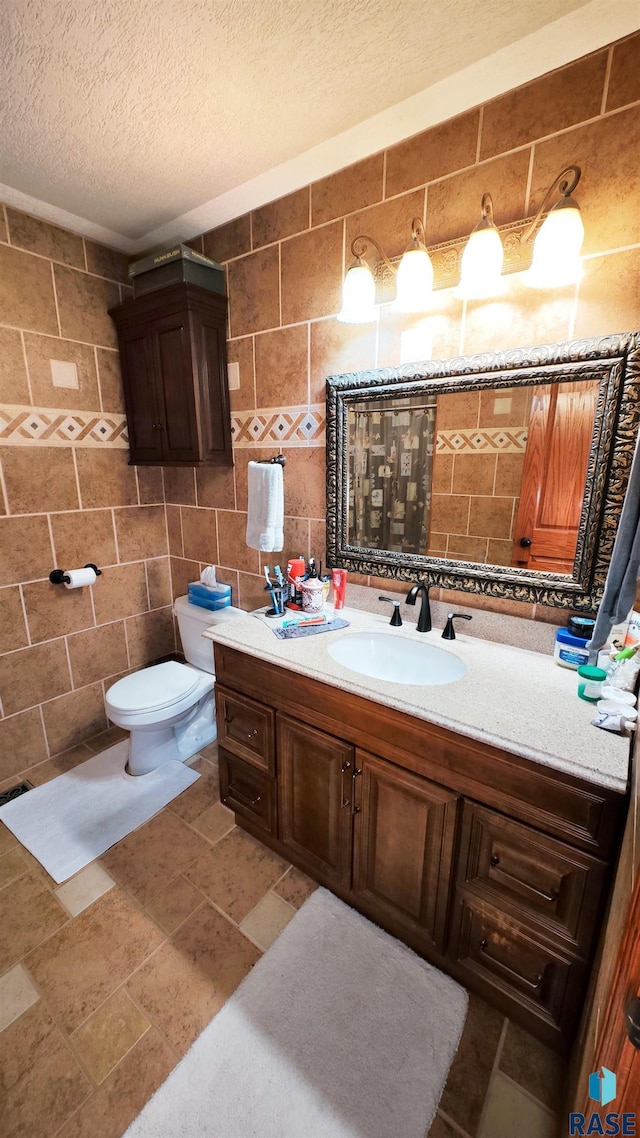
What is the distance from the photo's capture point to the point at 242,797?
1660 mm

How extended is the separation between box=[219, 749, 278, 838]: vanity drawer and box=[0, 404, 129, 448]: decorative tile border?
62.3 inches

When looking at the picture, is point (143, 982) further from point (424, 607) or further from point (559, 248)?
point (559, 248)

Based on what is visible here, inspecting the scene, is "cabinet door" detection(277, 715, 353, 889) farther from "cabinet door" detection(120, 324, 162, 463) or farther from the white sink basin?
"cabinet door" detection(120, 324, 162, 463)

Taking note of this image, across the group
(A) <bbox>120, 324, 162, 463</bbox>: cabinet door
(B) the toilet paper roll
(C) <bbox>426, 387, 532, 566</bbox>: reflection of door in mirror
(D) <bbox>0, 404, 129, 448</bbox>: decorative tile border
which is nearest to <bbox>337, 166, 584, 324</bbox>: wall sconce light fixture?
(C) <bbox>426, 387, 532, 566</bbox>: reflection of door in mirror

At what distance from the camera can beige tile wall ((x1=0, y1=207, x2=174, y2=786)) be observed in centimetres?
185

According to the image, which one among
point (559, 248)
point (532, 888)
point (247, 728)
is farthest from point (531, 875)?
point (559, 248)

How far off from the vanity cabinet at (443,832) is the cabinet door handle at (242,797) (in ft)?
0.23

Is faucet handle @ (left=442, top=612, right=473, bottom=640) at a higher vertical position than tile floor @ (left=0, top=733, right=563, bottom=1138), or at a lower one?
higher

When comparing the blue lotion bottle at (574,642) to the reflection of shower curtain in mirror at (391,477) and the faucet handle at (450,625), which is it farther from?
the reflection of shower curtain in mirror at (391,477)

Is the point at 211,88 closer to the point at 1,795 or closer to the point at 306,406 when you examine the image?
the point at 306,406

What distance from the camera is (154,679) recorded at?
2023 mm

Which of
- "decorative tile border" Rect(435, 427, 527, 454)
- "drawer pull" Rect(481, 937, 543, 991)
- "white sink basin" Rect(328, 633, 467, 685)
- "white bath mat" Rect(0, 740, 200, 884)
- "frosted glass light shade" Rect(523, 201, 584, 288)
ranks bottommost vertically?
"white bath mat" Rect(0, 740, 200, 884)

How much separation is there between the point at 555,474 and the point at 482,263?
0.62 meters

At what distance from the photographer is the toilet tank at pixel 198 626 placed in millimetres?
2121
